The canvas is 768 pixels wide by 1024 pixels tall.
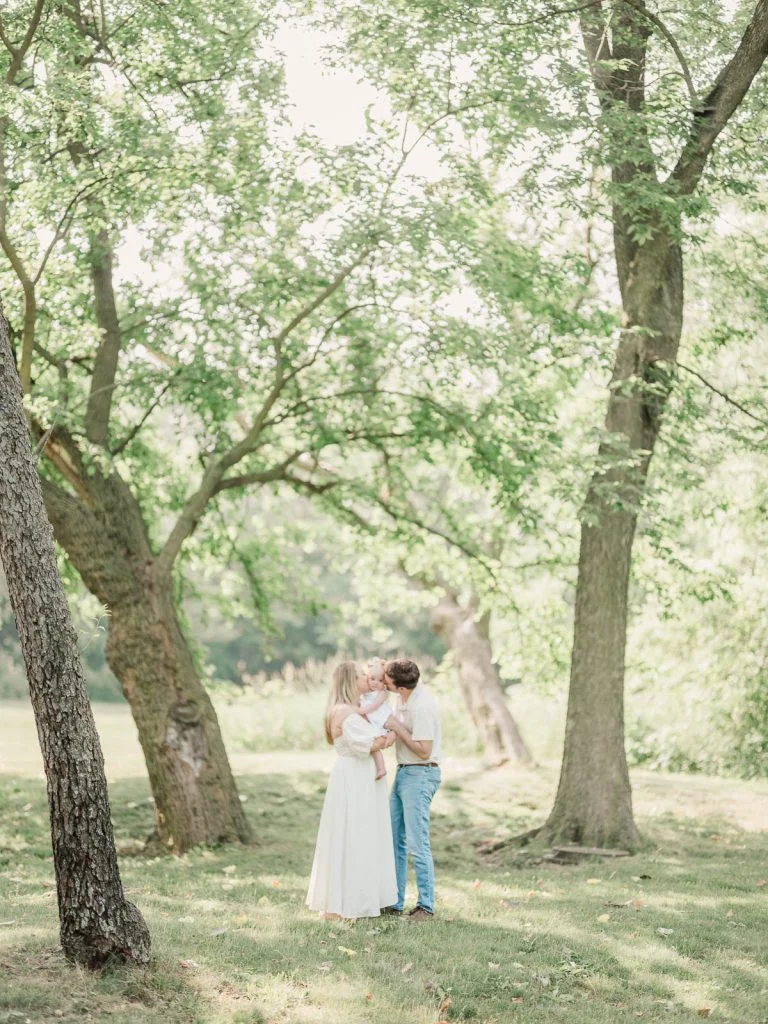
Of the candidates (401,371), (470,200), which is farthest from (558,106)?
(401,371)

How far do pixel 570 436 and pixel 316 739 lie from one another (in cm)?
1043

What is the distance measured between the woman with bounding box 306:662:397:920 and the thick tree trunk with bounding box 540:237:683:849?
4.47 metres

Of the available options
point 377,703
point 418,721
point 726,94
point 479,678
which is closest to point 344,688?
point 377,703

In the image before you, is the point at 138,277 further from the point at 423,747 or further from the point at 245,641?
the point at 245,641

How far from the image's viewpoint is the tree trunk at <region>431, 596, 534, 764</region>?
68.0 ft

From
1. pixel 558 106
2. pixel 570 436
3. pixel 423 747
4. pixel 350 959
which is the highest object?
pixel 558 106

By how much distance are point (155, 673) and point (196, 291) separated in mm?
4061

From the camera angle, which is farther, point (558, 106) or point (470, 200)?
point (470, 200)

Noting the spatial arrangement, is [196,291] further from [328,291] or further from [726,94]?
[726,94]

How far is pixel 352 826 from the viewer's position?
8.23 m

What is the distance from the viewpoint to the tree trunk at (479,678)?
2072cm

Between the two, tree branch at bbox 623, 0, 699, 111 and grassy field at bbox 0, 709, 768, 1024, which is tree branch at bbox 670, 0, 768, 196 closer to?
tree branch at bbox 623, 0, 699, 111

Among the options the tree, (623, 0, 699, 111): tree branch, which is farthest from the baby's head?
(623, 0, 699, 111): tree branch

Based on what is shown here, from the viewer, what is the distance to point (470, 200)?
43.8ft
